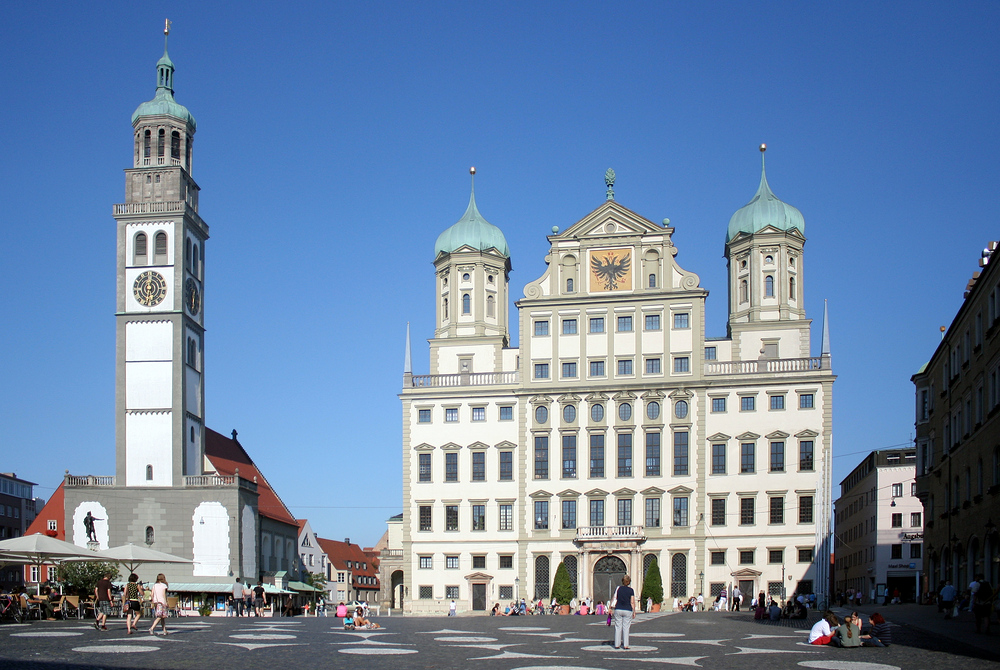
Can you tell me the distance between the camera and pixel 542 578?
71250 mm

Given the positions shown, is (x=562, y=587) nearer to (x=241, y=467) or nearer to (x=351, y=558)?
(x=241, y=467)

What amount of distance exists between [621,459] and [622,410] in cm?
281

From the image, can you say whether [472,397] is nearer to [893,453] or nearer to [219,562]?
[219,562]

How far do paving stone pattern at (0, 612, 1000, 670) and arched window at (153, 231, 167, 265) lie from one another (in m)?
38.5

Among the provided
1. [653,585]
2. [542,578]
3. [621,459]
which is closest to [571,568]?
[542,578]

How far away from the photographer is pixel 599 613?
54.9 metres

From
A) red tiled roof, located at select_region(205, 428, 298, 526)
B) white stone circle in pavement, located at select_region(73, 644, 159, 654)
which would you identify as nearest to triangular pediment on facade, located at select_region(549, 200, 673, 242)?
red tiled roof, located at select_region(205, 428, 298, 526)

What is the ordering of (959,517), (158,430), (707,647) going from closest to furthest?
1. (707,647)
2. (959,517)
3. (158,430)

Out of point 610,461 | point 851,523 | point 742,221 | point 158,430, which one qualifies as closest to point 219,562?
point 158,430

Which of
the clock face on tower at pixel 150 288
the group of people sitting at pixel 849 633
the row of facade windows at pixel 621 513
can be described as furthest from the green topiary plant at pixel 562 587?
the group of people sitting at pixel 849 633

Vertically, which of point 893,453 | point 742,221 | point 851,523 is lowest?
point 851,523

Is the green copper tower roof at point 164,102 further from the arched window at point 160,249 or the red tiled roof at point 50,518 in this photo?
the red tiled roof at point 50,518

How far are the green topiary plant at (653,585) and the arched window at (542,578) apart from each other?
5.85 meters

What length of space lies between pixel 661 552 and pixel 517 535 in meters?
8.35
